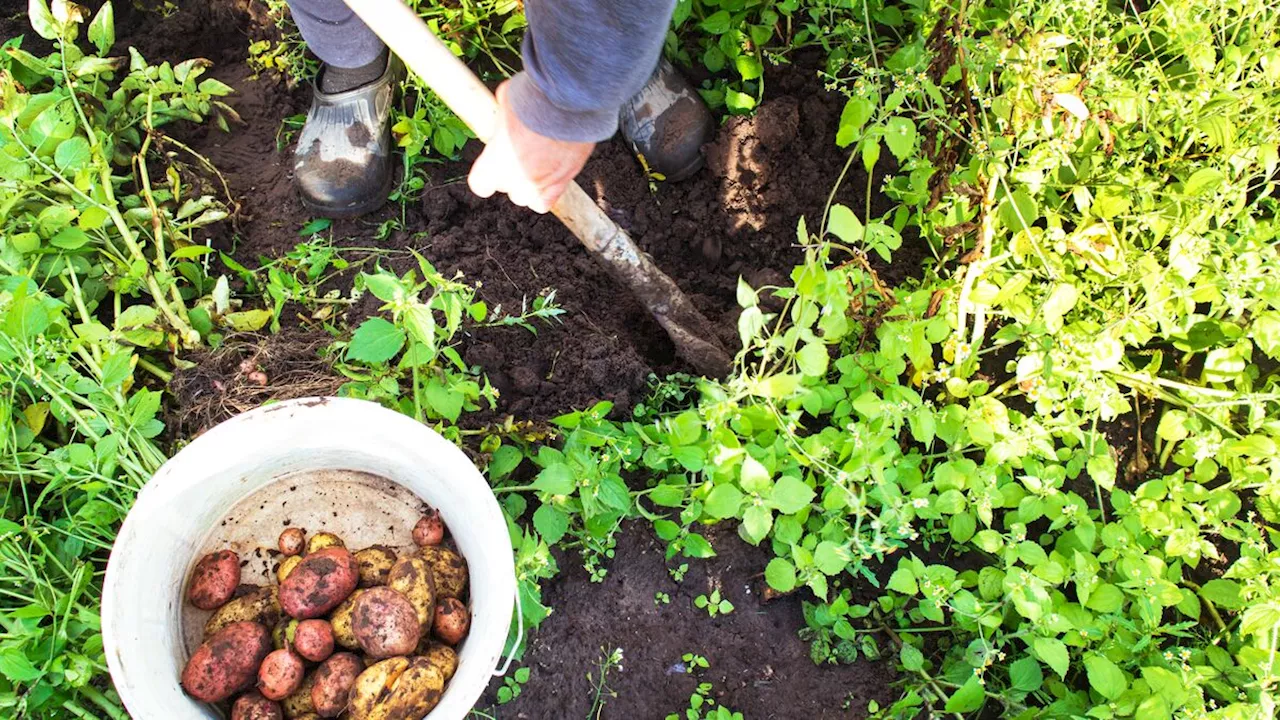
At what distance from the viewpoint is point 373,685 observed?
58.7 inches

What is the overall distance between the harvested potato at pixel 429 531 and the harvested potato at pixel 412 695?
0.30 m

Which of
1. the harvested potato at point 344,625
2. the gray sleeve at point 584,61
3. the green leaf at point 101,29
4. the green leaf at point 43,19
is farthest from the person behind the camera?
the green leaf at point 101,29

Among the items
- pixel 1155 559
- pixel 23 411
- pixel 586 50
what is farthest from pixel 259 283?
pixel 1155 559

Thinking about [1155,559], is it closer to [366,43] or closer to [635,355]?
[635,355]

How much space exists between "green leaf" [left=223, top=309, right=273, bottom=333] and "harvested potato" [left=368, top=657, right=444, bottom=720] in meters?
0.92

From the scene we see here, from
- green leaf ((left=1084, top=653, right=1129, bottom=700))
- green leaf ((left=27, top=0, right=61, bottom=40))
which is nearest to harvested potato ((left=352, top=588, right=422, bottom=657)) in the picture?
green leaf ((left=1084, top=653, right=1129, bottom=700))

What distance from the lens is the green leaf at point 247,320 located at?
6.33ft

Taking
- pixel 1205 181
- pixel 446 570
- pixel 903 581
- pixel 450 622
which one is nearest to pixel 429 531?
pixel 446 570

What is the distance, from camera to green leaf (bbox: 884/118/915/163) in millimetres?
1767

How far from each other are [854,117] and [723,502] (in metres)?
0.88

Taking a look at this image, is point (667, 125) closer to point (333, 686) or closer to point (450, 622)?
point (450, 622)

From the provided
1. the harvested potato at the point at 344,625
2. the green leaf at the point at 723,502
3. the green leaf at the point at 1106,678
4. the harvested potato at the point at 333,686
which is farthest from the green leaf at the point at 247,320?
the green leaf at the point at 1106,678

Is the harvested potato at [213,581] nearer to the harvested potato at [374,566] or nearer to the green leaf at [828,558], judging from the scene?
the harvested potato at [374,566]

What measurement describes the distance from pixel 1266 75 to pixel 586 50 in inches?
58.4
